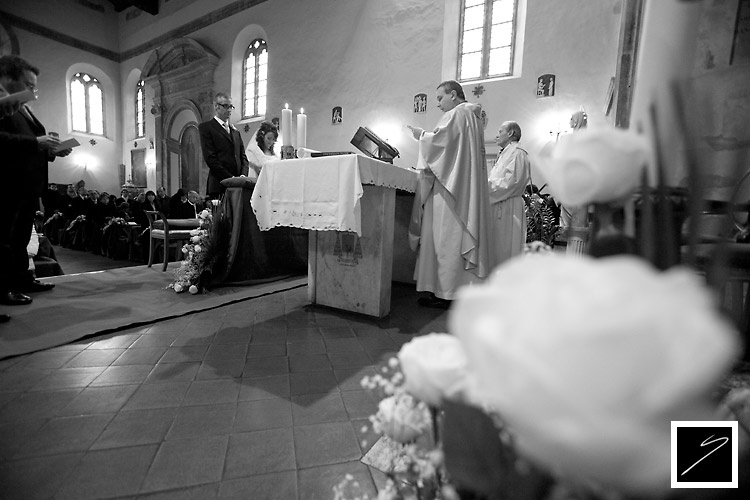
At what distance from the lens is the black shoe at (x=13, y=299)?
2912mm

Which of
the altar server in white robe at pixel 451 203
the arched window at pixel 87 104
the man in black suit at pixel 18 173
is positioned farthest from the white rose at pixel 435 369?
the arched window at pixel 87 104

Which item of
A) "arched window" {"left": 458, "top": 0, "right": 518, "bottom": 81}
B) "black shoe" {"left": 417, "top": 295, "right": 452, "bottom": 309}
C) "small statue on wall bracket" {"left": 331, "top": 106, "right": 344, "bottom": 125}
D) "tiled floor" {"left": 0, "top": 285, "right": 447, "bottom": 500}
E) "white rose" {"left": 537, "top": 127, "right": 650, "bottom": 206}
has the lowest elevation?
"tiled floor" {"left": 0, "top": 285, "right": 447, "bottom": 500}

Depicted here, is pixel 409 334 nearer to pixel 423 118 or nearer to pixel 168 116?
pixel 423 118

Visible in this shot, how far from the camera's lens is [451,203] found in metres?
3.10

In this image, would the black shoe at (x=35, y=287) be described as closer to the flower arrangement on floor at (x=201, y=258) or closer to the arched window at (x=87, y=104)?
the flower arrangement on floor at (x=201, y=258)

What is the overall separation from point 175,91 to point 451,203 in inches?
466

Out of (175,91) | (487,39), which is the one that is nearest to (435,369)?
(487,39)

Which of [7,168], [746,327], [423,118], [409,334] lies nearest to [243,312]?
[409,334]

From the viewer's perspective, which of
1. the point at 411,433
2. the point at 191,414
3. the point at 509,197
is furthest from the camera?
the point at 509,197

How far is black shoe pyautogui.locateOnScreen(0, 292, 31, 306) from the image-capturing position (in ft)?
9.55

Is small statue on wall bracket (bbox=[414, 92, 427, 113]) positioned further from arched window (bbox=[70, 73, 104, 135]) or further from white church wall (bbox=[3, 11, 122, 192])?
arched window (bbox=[70, 73, 104, 135])

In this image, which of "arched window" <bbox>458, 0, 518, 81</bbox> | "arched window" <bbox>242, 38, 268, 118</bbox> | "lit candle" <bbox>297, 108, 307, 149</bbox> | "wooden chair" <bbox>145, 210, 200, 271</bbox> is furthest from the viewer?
"arched window" <bbox>242, 38, 268, 118</bbox>

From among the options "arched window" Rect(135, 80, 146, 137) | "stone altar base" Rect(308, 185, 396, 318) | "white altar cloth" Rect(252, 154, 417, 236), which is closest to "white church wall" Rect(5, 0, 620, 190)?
"arched window" Rect(135, 80, 146, 137)

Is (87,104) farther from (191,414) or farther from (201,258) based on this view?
(191,414)
